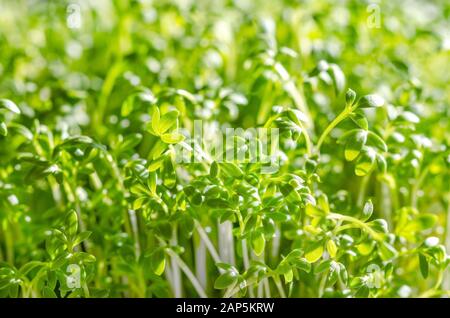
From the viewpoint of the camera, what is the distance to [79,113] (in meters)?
1.25

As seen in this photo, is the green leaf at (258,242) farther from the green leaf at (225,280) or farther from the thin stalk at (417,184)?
the thin stalk at (417,184)

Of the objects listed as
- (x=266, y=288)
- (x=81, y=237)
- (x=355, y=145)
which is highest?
(x=355, y=145)

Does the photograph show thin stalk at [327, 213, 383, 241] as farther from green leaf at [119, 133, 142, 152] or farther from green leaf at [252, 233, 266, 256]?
green leaf at [119, 133, 142, 152]

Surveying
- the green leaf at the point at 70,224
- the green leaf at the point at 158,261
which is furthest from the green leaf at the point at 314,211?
the green leaf at the point at 70,224

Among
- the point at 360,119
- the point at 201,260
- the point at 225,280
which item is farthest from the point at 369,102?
the point at 201,260

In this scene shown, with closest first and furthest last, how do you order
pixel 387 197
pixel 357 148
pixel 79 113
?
1. pixel 357 148
2. pixel 387 197
3. pixel 79 113

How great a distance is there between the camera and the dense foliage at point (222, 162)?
0.82 metres

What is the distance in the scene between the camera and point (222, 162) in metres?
0.83

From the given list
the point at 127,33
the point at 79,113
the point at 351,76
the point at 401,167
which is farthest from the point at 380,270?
the point at 127,33

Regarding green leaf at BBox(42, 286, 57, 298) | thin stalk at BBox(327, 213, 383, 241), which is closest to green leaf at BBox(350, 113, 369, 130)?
thin stalk at BBox(327, 213, 383, 241)

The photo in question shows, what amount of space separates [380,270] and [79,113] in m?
0.69

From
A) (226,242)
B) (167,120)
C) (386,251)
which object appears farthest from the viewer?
(226,242)

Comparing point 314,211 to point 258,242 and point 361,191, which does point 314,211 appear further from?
point 361,191
